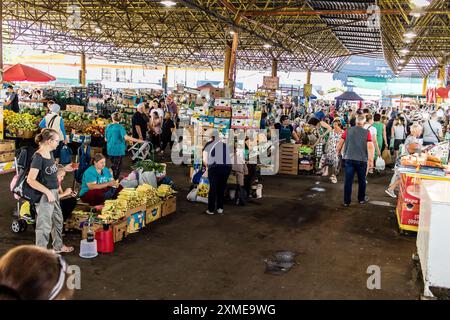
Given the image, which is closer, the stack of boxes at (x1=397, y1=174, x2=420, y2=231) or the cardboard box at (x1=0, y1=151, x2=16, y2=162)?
the stack of boxes at (x1=397, y1=174, x2=420, y2=231)

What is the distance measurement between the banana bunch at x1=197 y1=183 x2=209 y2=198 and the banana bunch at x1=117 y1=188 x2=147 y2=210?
6.05ft

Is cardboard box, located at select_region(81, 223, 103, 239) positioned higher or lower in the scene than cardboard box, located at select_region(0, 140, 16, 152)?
lower

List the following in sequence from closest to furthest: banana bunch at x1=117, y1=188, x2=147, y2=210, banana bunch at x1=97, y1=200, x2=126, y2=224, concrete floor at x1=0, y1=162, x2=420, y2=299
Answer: concrete floor at x1=0, y1=162, x2=420, y2=299 < banana bunch at x1=97, y1=200, x2=126, y2=224 < banana bunch at x1=117, y1=188, x2=147, y2=210

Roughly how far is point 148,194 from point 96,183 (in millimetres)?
849

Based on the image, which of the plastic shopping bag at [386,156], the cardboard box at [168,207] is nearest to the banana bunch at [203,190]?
the cardboard box at [168,207]

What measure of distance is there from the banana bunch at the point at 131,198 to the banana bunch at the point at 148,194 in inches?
3.8

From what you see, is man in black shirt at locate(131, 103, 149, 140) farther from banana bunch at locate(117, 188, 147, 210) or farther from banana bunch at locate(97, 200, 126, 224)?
banana bunch at locate(97, 200, 126, 224)

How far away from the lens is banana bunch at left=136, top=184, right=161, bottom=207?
7.27m

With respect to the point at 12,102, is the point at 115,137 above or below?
below

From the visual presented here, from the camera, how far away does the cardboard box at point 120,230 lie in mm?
6361

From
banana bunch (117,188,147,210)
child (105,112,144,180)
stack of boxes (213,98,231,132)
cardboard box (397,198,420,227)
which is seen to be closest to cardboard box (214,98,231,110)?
stack of boxes (213,98,231,132)

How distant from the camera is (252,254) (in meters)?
6.17

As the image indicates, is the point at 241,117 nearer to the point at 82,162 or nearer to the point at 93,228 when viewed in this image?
the point at 82,162

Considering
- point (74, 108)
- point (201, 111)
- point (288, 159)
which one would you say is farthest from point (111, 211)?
point (74, 108)
